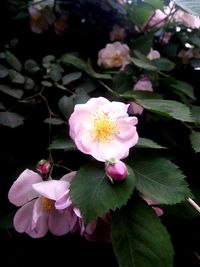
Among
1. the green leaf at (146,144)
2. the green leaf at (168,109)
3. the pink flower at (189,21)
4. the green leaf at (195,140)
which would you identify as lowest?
the green leaf at (195,140)

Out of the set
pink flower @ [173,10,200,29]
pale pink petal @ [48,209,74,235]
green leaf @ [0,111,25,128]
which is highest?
pink flower @ [173,10,200,29]

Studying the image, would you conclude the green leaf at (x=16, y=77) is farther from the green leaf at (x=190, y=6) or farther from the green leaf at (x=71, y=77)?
the green leaf at (x=190, y=6)

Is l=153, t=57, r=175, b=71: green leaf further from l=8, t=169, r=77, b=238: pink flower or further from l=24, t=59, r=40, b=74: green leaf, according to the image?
l=8, t=169, r=77, b=238: pink flower

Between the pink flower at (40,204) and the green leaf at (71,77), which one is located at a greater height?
the green leaf at (71,77)

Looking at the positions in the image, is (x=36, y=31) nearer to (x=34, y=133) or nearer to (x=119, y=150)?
(x=34, y=133)

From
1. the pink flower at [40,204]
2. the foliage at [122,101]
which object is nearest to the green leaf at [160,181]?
the foliage at [122,101]

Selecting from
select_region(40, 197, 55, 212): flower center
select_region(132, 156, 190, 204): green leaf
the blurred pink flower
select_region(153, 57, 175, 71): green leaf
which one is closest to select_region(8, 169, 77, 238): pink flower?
select_region(40, 197, 55, 212): flower center

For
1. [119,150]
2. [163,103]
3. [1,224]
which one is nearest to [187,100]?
[163,103]
